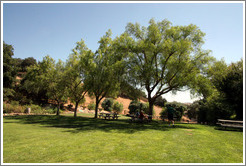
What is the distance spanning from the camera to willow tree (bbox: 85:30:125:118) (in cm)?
1836

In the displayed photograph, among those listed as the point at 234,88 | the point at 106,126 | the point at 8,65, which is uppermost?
Answer: the point at 8,65

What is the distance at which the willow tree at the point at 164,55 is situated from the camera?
14688 millimetres

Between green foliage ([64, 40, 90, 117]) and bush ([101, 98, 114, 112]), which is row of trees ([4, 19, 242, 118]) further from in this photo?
bush ([101, 98, 114, 112])

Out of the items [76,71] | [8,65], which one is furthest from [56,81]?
[8,65]

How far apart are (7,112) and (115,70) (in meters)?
19.9

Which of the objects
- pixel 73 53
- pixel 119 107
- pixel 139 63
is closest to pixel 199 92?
pixel 139 63

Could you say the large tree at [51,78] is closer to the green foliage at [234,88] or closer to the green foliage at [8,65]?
the green foliage at [8,65]

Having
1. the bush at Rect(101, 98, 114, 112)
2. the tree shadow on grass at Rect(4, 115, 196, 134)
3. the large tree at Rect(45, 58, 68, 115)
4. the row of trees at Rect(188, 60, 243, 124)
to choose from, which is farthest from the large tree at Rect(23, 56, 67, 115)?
the row of trees at Rect(188, 60, 243, 124)

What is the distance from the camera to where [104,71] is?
18922mm

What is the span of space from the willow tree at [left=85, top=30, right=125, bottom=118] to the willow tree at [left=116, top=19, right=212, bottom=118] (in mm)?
1975

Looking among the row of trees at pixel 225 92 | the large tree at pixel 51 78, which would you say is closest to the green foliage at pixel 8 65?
the large tree at pixel 51 78

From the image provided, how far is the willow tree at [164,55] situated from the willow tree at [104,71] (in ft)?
6.48

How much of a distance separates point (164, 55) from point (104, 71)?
798 cm

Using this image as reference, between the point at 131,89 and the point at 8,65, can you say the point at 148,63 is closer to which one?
the point at 131,89
